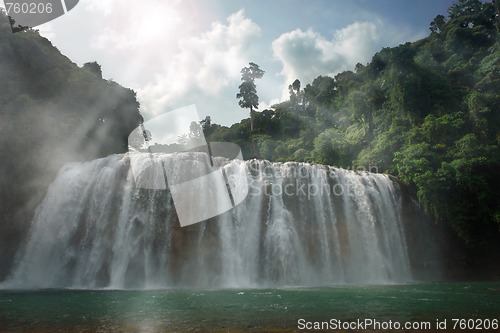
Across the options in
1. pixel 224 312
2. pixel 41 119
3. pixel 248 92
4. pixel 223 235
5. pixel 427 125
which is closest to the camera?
pixel 224 312

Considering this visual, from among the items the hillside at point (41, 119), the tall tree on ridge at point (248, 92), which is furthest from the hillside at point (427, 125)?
the hillside at point (41, 119)

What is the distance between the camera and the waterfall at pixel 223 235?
17.3 meters

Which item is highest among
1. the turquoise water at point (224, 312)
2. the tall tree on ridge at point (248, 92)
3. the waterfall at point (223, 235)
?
the tall tree on ridge at point (248, 92)

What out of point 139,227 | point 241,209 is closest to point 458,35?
point 241,209

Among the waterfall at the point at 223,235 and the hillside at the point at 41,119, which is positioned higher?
the hillside at the point at 41,119

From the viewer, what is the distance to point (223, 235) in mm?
18156

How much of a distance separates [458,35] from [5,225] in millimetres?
49912

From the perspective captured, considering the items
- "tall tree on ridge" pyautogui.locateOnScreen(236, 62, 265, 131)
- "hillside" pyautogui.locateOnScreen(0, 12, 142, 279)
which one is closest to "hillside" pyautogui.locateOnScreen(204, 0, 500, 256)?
"tall tree on ridge" pyautogui.locateOnScreen(236, 62, 265, 131)

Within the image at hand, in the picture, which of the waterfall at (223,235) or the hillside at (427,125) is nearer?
the waterfall at (223,235)

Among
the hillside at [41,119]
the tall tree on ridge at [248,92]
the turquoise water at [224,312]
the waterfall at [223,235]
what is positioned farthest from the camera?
the tall tree on ridge at [248,92]

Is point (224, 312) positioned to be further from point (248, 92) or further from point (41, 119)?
point (248, 92)

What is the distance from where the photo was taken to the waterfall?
17.3 metres

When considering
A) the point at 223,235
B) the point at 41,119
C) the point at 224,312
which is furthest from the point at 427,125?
the point at 41,119

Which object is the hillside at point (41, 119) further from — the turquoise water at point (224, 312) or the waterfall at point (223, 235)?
the turquoise water at point (224, 312)
